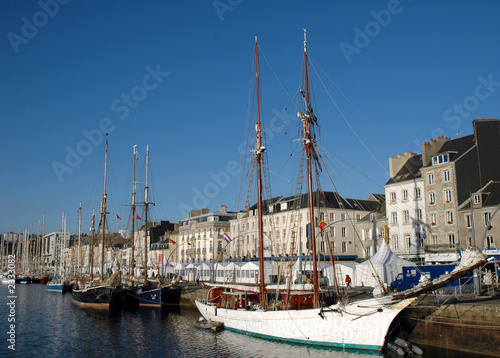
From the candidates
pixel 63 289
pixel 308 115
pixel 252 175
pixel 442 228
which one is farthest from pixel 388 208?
pixel 63 289

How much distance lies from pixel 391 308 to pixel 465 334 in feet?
14.4

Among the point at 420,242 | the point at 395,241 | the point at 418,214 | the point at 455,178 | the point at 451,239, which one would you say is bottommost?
the point at 420,242

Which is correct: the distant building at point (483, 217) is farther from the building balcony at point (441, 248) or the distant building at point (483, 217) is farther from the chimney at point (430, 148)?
the chimney at point (430, 148)

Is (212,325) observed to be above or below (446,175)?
below

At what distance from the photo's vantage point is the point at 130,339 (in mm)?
33094

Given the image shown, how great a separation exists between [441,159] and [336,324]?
34109mm

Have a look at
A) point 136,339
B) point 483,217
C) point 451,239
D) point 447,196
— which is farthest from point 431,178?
point 136,339

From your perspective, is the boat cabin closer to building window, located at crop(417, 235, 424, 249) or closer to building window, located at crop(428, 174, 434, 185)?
building window, located at crop(417, 235, 424, 249)

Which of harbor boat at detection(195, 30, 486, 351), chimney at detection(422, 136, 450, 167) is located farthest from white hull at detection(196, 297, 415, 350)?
chimney at detection(422, 136, 450, 167)

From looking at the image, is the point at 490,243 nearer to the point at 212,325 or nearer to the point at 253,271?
the point at 253,271

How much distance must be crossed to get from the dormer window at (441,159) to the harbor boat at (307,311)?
2653 cm

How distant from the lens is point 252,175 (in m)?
39.2

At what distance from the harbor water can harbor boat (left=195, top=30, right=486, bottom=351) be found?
68cm

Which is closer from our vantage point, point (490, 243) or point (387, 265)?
point (387, 265)
